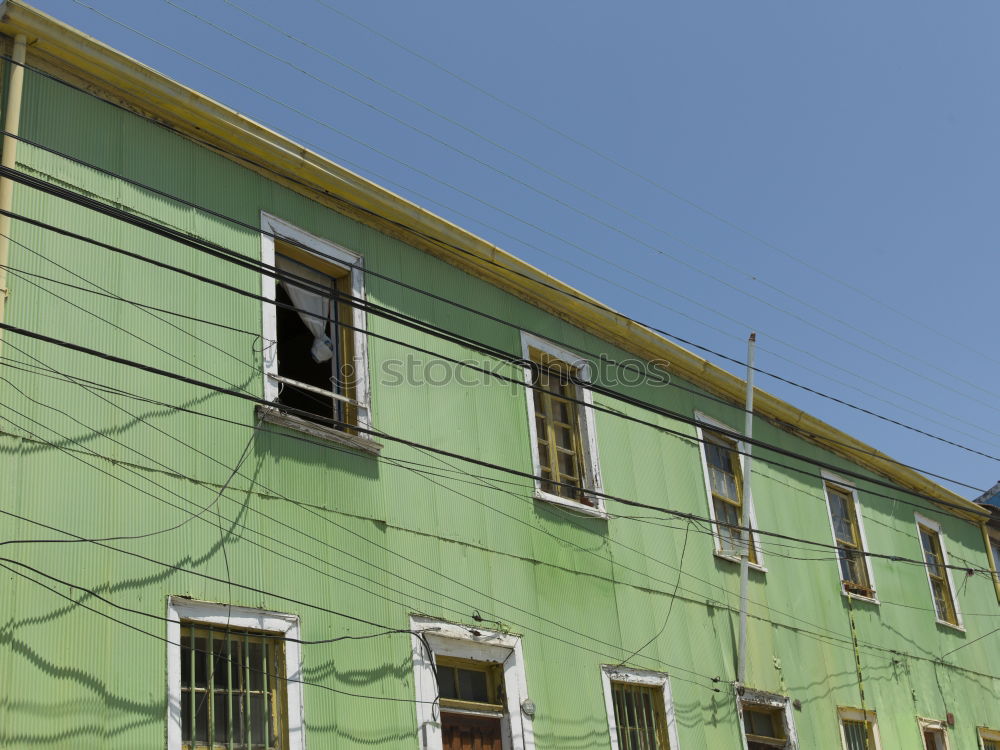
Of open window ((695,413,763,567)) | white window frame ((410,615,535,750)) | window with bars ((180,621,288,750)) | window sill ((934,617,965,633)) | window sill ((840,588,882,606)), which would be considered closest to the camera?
window with bars ((180,621,288,750))

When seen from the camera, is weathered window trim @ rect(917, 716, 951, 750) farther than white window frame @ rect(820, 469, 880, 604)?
No

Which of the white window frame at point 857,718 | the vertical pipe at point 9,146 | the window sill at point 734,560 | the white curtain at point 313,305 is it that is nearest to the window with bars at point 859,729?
the white window frame at point 857,718

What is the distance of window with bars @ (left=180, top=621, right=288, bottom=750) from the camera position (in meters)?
8.63

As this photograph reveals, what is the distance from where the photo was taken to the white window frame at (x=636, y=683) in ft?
39.4

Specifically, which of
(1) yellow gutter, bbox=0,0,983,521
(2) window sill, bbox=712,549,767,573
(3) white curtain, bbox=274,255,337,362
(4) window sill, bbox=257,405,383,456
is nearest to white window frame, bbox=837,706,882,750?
(2) window sill, bbox=712,549,767,573

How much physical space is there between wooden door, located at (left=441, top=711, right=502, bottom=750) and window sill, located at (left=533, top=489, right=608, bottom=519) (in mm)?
2362

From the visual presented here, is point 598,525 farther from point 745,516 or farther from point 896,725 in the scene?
point 896,725

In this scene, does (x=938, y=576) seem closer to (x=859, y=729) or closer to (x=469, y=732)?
(x=859, y=729)

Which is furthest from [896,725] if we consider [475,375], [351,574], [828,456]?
[351,574]

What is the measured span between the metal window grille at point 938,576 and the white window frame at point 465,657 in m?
10.8

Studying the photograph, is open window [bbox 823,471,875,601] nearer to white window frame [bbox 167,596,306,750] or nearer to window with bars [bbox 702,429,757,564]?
window with bars [bbox 702,429,757,564]

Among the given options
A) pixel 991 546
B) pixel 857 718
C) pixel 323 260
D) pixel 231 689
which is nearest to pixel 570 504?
pixel 323 260

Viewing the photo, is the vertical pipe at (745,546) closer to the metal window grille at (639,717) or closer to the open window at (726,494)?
the open window at (726,494)

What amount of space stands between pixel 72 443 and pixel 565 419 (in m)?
6.40
